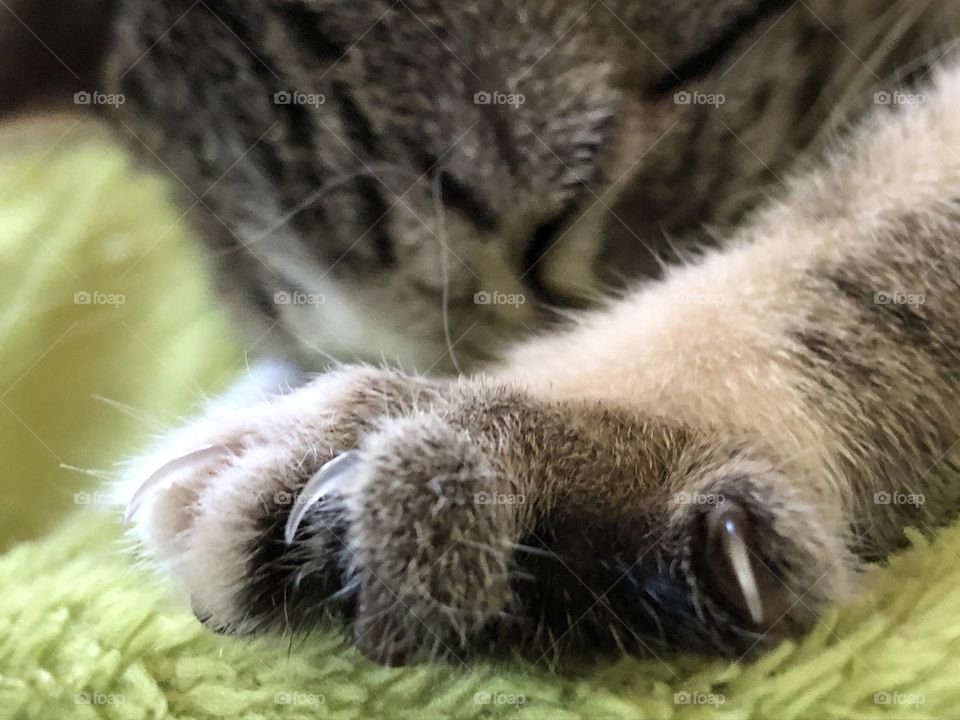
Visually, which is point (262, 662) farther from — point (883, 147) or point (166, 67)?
point (883, 147)

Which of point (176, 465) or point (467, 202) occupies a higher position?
point (467, 202)

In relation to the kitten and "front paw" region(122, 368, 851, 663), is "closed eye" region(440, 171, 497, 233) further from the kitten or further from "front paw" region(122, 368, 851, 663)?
"front paw" region(122, 368, 851, 663)

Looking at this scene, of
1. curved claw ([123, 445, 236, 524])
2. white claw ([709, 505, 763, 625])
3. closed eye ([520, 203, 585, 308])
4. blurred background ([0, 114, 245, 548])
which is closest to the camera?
white claw ([709, 505, 763, 625])

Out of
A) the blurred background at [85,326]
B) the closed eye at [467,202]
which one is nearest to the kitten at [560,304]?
the closed eye at [467,202]

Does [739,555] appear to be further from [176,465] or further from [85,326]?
[85,326]


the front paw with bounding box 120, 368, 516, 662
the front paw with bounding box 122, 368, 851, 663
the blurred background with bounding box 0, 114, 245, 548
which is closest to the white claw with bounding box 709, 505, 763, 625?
the front paw with bounding box 122, 368, 851, 663

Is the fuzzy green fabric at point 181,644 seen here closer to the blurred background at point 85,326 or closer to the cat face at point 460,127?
the blurred background at point 85,326

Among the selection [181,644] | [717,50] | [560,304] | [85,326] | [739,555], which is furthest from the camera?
[85,326]

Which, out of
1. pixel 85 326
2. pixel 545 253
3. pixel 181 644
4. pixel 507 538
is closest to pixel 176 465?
pixel 181 644
